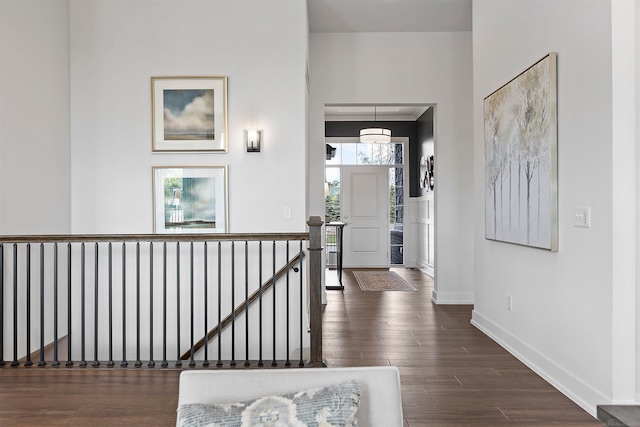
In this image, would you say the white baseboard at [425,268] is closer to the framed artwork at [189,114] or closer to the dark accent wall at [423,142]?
the dark accent wall at [423,142]

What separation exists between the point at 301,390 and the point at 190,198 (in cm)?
317

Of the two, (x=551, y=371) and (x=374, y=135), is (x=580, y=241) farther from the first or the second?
(x=374, y=135)

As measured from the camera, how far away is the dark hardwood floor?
8.13 ft

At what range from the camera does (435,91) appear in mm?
5629

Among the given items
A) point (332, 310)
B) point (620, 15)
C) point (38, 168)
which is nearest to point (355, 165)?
point (332, 310)

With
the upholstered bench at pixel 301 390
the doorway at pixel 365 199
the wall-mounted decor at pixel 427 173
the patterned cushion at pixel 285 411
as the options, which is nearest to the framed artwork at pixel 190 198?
the upholstered bench at pixel 301 390

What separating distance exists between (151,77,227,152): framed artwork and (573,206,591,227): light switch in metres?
2.80

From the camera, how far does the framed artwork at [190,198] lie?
13.8 feet

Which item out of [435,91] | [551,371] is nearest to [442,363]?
[551,371]

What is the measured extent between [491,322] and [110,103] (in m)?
3.88

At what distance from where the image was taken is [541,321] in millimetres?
3215

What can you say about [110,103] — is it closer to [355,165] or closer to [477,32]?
[477,32]

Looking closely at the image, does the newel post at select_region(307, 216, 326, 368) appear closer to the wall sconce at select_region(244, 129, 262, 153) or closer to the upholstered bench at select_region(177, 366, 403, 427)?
the wall sconce at select_region(244, 129, 262, 153)

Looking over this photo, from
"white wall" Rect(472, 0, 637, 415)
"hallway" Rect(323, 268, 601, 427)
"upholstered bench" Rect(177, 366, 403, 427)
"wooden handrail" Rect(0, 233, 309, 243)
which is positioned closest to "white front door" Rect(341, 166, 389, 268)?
"hallway" Rect(323, 268, 601, 427)
